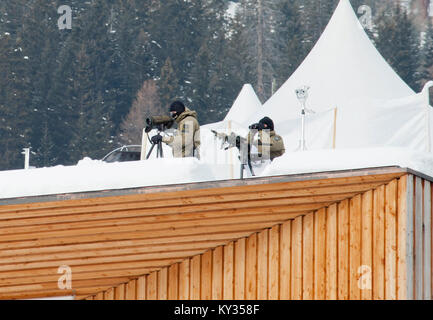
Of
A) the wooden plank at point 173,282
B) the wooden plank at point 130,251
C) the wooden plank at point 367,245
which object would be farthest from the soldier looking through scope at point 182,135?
the wooden plank at point 367,245

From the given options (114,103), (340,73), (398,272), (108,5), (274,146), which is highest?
(108,5)

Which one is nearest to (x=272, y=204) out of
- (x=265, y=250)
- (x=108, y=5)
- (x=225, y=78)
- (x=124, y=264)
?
(x=265, y=250)

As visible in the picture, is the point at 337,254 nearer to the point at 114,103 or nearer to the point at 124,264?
the point at 124,264

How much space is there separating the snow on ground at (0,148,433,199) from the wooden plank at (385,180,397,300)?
269 millimetres

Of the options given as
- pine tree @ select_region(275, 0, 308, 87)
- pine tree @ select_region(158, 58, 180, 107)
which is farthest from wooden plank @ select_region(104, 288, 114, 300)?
pine tree @ select_region(275, 0, 308, 87)

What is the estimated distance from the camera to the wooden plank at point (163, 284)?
523 inches

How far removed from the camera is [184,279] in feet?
43.3

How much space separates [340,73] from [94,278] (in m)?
12.1

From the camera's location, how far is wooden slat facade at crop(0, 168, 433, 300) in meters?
12.0

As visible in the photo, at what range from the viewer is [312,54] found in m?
25.4

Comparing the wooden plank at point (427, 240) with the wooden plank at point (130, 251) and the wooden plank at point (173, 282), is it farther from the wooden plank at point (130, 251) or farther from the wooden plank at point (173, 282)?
the wooden plank at point (173, 282)

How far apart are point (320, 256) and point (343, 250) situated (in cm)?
26

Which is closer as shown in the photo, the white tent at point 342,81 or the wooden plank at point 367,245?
the wooden plank at point 367,245

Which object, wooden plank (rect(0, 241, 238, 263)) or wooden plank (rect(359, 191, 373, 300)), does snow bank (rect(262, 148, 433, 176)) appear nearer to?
wooden plank (rect(359, 191, 373, 300))
